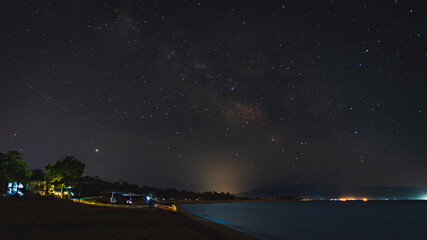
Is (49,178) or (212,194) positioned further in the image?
(212,194)

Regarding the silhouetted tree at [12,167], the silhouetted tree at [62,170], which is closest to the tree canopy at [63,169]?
the silhouetted tree at [62,170]

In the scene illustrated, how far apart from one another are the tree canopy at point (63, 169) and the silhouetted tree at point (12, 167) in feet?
17.6

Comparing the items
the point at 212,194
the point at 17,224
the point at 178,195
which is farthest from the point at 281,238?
the point at 212,194

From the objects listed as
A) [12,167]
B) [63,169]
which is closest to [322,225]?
[63,169]

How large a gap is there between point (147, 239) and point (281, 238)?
59.0 ft

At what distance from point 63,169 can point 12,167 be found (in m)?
7.64

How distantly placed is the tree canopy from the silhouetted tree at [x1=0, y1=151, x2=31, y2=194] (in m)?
5.37

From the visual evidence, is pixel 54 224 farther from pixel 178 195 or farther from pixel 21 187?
pixel 178 195

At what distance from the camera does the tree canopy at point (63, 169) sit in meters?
36.7

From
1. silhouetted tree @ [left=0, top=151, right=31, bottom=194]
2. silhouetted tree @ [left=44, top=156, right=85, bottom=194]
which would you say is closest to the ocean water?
silhouetted tree @ [left=44, top=156, right=85, bottom=194]

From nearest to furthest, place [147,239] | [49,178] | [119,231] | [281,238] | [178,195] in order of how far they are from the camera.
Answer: [147,239], [119,231], [281,238], [49,178], [178,195]

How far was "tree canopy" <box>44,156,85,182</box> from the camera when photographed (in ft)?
120

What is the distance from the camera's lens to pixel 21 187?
42.6 metres

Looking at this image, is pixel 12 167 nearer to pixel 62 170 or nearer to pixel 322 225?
pixel 62 170
